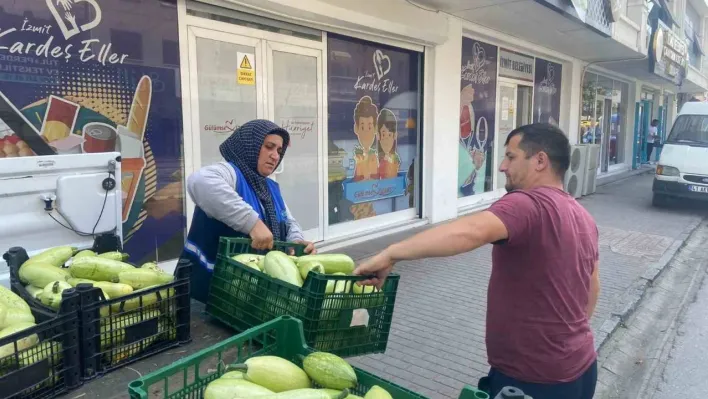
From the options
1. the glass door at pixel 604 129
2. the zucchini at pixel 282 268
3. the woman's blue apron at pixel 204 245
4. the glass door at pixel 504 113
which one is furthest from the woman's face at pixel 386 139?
the glass door at pixel 604 129

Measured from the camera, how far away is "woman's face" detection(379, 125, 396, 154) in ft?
26.3

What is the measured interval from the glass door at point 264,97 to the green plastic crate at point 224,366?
3.70m

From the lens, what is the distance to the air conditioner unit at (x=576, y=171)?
11.8 meters

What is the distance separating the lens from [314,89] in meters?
6.63

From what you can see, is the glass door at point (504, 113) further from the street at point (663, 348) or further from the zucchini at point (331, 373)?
the zucchini at point (331, 373)

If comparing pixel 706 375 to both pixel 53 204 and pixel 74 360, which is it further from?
pixel 53 204

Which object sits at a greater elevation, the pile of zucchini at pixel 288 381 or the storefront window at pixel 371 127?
the storefront window at pixel 371 127

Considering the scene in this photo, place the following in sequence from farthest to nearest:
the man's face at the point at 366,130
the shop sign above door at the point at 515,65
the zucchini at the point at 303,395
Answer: the shop sign above door at the point at 515,65
the man's face at the point at 366,130
the zucchini at the point at 303,395

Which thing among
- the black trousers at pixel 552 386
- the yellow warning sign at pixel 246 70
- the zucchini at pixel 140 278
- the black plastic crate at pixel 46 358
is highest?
the yellow warning sign at pixel 246 70

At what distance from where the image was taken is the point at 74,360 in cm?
196

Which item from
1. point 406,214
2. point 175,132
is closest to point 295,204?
point 175,132

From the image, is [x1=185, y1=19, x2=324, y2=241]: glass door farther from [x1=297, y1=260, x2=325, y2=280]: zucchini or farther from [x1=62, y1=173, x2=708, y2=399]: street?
[x1=297, y1=260, x2=325, y2=280]: zucchini

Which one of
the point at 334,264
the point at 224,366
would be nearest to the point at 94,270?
the point at 224,366

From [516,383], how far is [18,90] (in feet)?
13.3
